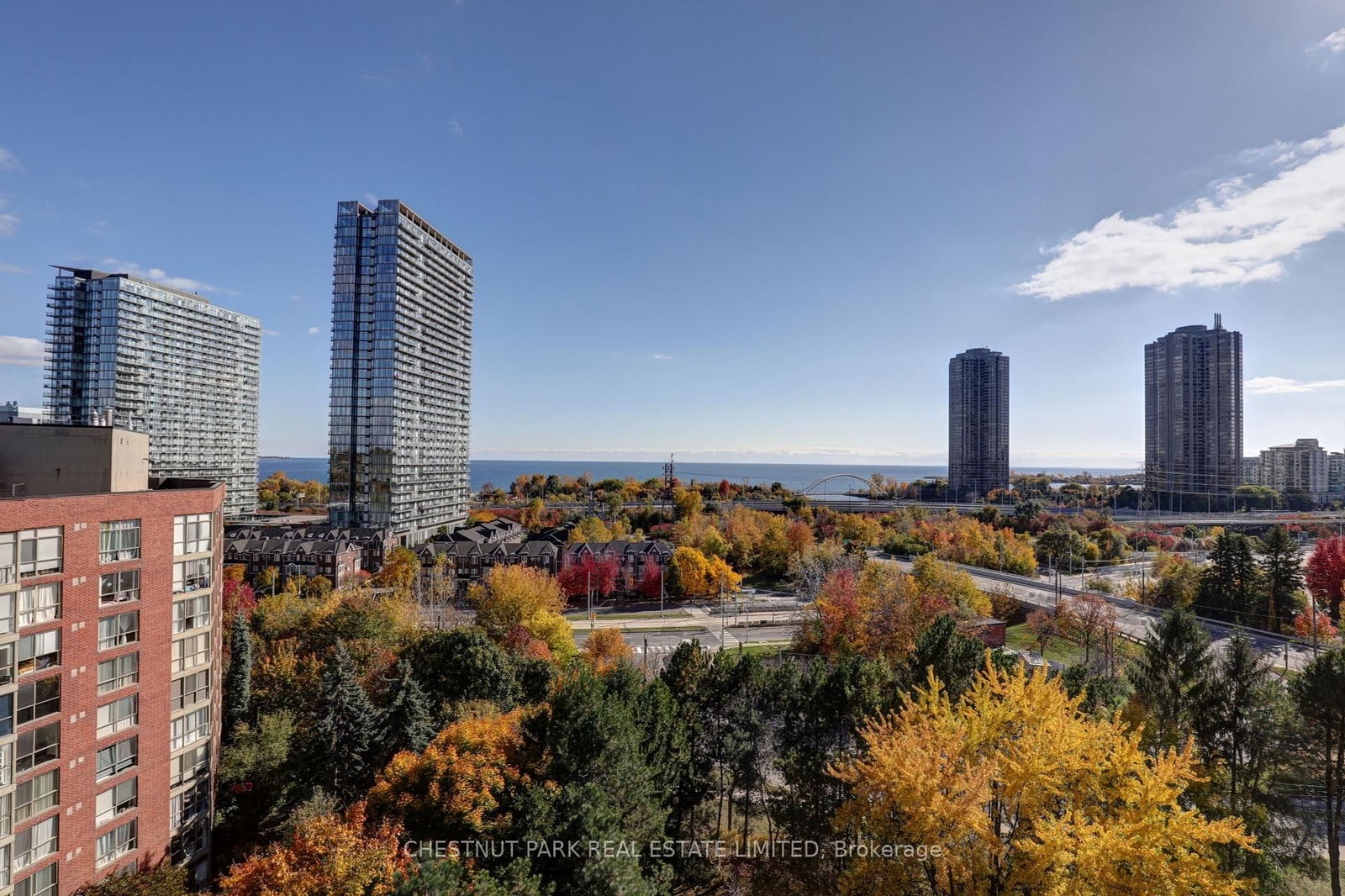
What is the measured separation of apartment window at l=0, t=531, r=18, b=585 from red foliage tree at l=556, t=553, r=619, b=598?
1684 inches

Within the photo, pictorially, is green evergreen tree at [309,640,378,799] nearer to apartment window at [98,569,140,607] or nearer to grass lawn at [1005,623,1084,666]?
apartment window at [98,569,140,607]

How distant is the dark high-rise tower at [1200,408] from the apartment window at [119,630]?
156079mm

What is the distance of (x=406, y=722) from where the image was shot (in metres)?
25.2

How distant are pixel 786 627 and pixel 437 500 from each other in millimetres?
51418

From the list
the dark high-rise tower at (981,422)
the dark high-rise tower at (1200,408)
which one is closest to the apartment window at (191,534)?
the dark high-rise tower at (1200,408)

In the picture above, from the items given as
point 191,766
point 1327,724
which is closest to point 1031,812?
point 1327,724

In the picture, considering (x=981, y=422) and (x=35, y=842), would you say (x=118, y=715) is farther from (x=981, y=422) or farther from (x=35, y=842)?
(x=981, y=422)

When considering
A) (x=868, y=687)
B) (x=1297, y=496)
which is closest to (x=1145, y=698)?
(x=868, y=687)

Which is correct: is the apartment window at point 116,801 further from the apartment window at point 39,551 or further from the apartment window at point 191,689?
the apartment window at point 39,551

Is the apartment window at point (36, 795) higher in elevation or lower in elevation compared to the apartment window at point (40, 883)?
higher

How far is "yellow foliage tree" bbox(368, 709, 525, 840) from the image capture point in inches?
695

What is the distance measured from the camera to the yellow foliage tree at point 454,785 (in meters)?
17.6

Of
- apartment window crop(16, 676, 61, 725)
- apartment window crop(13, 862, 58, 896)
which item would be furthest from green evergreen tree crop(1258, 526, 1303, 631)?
apartment window crop(16, 676, 61, 725)

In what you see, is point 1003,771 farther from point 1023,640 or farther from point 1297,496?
point 1297,496
